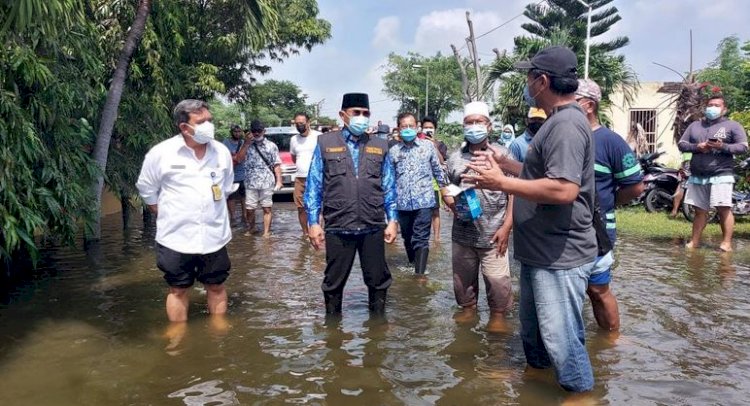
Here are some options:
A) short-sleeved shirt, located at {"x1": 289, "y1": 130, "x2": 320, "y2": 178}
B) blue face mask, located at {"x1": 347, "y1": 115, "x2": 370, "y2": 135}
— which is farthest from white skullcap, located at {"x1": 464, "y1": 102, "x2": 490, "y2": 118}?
short-sleeved shirt, located at {"x1": 289, "y1": 130, "x2": 320, "y2": 178}

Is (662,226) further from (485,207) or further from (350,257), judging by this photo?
(350,257)

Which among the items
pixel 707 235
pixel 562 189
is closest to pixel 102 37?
pixel 562 189

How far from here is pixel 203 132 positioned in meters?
4.82

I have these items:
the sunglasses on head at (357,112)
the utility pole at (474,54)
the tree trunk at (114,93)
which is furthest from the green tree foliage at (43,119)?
the utility pole at (474,54)

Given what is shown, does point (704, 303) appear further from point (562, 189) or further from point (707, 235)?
point (707, 235)

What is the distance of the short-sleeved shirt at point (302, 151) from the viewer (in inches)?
386

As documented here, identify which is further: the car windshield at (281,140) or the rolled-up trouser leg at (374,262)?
the car windshield at (281,140)

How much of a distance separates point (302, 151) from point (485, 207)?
203 inches

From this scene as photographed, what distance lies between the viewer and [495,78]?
74.8 ft

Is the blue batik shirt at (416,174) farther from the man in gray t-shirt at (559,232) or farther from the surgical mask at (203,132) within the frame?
the man in gray t-shirt at (559,232)

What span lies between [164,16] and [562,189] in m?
8.54

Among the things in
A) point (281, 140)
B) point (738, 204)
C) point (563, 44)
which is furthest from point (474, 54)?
point (738, 204)

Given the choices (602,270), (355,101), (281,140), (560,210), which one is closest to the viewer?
(560,210)

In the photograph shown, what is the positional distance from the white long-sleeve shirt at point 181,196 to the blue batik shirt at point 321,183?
2.37ft
